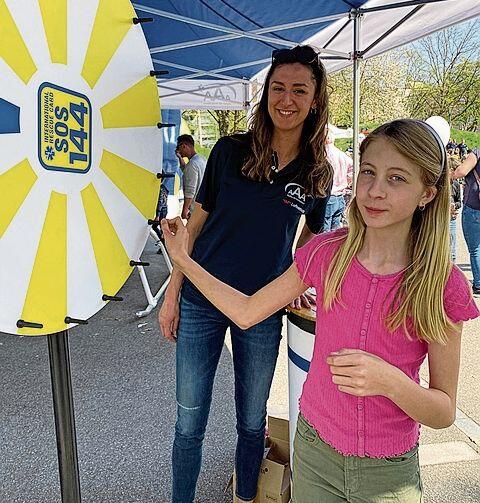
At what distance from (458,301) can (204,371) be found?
0.86 m

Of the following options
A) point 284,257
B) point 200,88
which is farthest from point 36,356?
point 200,88

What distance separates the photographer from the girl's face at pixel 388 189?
1.17 m

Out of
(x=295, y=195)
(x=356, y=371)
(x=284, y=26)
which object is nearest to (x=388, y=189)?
(x=356, y=371)

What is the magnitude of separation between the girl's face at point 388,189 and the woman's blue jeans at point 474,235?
466cm

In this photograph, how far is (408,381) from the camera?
1102mm

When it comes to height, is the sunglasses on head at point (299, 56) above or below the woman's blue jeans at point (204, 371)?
above

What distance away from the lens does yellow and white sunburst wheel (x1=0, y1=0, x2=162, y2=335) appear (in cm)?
97

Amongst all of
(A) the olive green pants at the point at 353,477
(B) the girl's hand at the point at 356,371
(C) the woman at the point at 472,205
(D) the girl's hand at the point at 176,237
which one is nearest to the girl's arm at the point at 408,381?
(B) the girl's hand at the point at 356,371

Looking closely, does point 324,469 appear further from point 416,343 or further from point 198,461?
point 198,461

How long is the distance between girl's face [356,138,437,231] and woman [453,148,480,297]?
14.8 ft

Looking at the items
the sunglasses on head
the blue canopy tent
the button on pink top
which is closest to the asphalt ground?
the button on pink top

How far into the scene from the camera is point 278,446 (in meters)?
2.21

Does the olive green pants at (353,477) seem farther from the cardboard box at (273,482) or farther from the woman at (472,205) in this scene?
the woman at (472,205)

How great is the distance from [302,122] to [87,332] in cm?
319
